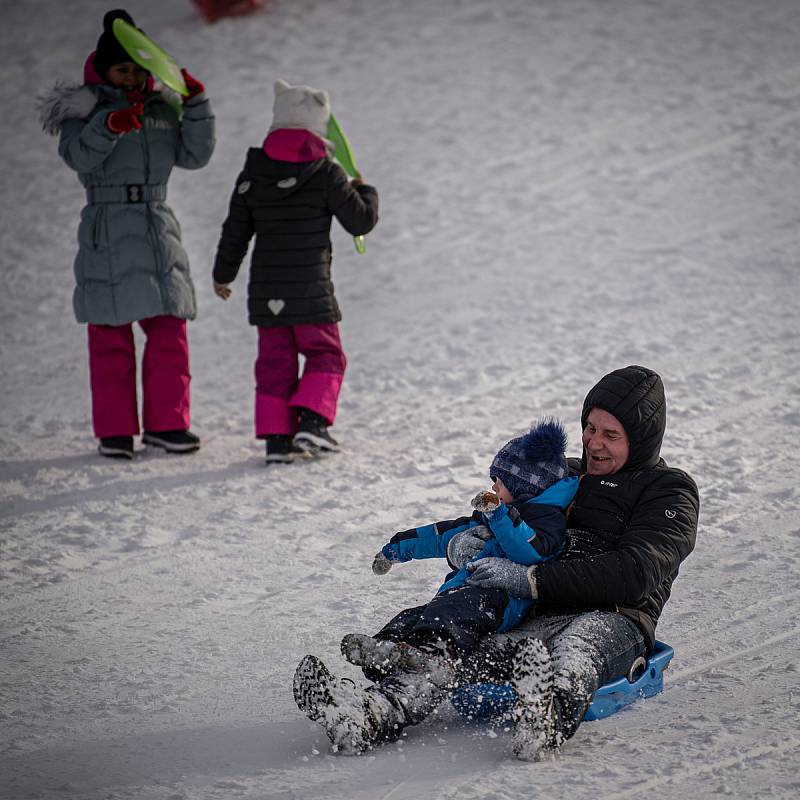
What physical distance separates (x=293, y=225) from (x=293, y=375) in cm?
64

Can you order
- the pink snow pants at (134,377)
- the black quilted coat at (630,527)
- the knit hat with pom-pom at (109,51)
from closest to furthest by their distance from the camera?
the black quilted coat at (630,527)
the knit hat with pom-pom at (109,51)
the pink snow pants at (134,377)

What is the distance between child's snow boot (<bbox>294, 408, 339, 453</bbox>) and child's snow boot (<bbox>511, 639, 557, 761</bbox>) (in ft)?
8.24

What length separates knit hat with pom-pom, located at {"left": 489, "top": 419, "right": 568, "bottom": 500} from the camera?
3.00m

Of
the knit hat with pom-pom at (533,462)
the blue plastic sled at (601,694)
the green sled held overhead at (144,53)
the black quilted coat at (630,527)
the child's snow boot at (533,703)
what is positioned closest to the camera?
the child's snow boot at (533,703)

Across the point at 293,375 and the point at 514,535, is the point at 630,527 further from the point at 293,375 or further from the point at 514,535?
the point at 293,375

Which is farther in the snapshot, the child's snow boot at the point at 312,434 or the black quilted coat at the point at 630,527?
the child's snow boot at the point at 312,434

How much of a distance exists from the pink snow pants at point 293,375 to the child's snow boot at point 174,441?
362 millimetres

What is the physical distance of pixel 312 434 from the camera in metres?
5.02

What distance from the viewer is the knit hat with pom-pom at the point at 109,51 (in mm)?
4908

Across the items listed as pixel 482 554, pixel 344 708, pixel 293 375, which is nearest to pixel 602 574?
pixel 482 554

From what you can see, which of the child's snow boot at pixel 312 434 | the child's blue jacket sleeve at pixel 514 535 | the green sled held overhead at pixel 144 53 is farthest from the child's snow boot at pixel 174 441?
the child's blue jacket sleeve at pixel 514 535

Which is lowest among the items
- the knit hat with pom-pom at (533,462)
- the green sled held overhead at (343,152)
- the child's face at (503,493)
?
the child's face at (503,493)

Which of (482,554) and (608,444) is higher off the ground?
(608,444)

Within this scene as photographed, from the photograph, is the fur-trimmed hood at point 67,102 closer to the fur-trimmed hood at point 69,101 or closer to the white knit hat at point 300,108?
the fur-trimmed hood at point 69,101
